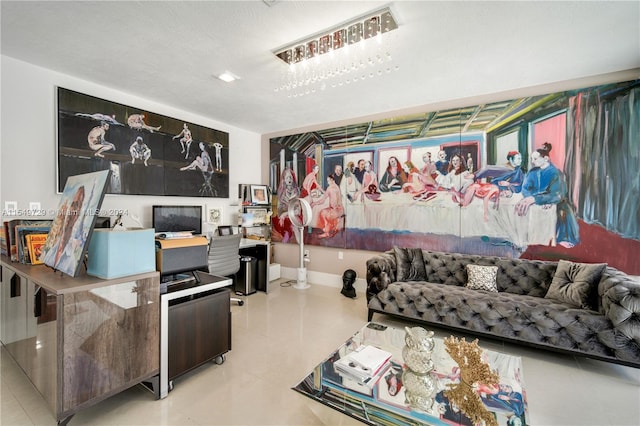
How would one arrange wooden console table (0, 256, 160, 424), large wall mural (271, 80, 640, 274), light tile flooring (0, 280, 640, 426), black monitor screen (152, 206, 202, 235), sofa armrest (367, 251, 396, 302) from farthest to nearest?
black monitor screen (152, 206, 202, 235)
sofa armrest (367, 251, 396, 302)
large wall mural (271, 80, 640, 274)
light tile flooring (0, 280, 640, 426)
wooden console table (0, 256, 160, 424)

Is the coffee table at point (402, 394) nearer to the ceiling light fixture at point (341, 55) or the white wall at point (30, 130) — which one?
the ceiling light fixture at point (341, 55)

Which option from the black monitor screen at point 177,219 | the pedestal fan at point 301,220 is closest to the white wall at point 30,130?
the black monitor screen at point 177,219

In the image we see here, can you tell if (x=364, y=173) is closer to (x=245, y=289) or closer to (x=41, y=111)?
(x=245, y=289)

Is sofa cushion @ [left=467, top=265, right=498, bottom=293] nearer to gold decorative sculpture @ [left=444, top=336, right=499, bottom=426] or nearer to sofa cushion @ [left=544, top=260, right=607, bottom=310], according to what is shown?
sofa cushion @ [left=544, top=260, right=607, bottom=310]

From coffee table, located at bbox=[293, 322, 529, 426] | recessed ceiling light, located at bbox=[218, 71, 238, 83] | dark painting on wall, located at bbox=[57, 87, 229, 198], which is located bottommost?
coffee table, located at bbox=[293, 322, 529, 426]

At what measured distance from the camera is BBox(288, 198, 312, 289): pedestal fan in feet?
15.2

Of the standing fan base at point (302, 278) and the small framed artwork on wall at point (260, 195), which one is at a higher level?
the small framed artwork on wall at point (260, 195)

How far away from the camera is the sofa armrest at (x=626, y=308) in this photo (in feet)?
7.12

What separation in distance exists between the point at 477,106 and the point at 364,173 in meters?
1.73

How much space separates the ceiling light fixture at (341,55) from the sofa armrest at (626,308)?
2725mm

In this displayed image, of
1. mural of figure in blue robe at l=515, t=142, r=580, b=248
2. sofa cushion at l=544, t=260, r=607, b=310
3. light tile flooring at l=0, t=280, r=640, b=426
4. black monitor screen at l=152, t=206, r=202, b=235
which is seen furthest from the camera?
→ black monitor screen at l=152, t=206, r=202, b=235

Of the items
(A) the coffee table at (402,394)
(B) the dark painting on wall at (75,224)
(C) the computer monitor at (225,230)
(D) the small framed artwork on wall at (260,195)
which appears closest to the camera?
(A) the coffee table at (402,394)

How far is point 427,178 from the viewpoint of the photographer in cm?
396

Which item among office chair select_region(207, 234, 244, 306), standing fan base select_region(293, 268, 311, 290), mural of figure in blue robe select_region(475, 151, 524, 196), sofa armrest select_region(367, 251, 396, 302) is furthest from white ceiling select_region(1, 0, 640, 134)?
standing fan base select_region(293, 268, 311, 290)
